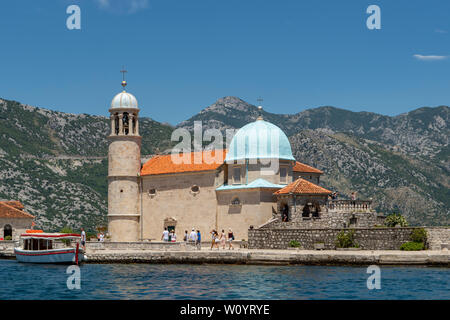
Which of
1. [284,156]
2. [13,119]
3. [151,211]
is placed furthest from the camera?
[13,119]

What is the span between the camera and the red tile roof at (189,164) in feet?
185

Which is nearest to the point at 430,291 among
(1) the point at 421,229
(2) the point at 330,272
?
(2) the point at 330,272

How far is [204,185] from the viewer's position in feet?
185

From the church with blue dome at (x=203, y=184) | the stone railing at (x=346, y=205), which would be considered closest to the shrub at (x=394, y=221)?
the stone railing at (x=346, y=205)

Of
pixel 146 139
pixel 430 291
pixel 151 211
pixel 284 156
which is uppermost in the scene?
pixel 146 139

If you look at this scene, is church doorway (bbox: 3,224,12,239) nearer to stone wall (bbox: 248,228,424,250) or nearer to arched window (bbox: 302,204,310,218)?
stone wall (bbox: 248,228,424,250)

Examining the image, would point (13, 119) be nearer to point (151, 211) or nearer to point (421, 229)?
point (151, 211)

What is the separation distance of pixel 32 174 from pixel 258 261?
78900mm

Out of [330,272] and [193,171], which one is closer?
[330,272]

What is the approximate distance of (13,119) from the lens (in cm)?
13150

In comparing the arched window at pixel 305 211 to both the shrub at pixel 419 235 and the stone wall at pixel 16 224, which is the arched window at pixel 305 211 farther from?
the stone wall at pixel 16 224

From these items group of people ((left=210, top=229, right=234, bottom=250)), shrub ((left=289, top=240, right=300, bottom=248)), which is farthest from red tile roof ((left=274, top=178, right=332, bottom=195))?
shrub ((left=289, top=240, right=300, bottom=248))

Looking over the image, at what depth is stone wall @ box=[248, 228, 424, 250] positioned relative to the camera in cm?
4250

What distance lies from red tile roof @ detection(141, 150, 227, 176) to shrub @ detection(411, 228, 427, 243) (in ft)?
62.0
